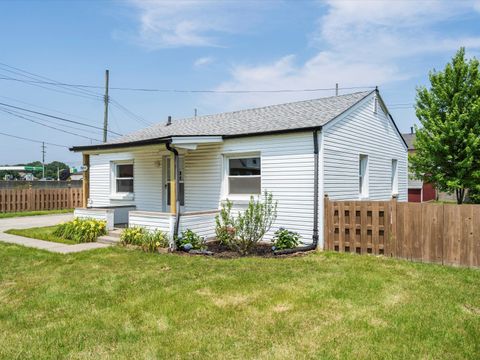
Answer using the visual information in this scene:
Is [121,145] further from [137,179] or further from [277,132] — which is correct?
[277,132]

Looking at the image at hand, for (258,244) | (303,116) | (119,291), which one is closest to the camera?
(119,291)

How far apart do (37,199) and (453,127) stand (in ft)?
74.9

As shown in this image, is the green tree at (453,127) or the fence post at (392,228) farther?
the green tree at (453,127)

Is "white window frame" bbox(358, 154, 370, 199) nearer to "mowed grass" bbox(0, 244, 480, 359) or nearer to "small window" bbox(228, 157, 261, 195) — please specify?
"small window" bbox(228, 157, 261, 195)

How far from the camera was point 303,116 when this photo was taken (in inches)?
438

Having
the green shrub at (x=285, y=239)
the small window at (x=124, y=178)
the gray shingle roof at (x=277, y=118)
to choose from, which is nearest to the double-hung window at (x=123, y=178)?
the small window at (x=124, y=178)

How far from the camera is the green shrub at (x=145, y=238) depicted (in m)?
9.35

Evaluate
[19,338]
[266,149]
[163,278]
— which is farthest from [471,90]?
[19,338]

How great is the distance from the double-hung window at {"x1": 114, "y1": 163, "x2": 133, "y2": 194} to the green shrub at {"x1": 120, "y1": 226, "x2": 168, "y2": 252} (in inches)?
180

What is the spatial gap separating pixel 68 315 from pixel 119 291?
1.07m

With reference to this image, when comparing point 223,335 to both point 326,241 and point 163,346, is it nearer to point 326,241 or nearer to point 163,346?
point 163,346

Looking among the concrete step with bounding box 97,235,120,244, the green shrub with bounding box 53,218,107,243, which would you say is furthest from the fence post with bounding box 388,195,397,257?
the green shrub with bounding box 53,218,107,243

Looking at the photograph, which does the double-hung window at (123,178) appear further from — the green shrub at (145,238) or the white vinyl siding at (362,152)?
the white vinyl siding at (362,152)

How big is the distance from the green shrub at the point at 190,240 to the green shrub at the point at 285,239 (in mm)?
1948
